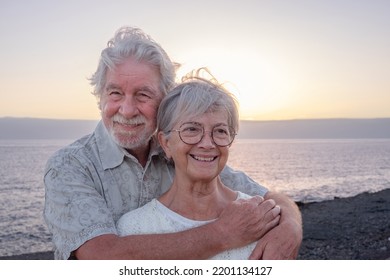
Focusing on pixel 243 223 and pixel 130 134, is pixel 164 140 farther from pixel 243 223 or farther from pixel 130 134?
pixel 243 223

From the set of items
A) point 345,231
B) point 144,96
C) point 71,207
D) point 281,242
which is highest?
point 144,96

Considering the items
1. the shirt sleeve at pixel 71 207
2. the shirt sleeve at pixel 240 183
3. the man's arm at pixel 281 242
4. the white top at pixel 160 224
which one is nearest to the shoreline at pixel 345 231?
the shirt sleeve at pixel 240 183

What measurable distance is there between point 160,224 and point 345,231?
964 centimetres

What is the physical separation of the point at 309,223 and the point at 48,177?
11219mm

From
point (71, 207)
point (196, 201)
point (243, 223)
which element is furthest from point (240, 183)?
point (71, 207)

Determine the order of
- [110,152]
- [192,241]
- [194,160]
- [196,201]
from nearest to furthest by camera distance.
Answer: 1. [192,241]
2. [194,160]
3. [196,201]
4. [110,152]

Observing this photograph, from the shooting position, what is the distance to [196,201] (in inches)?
88.7

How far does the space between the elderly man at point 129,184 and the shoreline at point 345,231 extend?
6.09 meters

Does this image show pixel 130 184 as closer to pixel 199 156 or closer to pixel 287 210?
pixel 199 156

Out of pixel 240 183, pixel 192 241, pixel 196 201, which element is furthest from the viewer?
pixel 240 183

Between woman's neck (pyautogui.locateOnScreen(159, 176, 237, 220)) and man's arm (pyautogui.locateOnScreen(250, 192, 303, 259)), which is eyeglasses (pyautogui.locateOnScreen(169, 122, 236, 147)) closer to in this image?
woman's neck (pyautogui.locateOnScreen(159, 176, 237, 220))

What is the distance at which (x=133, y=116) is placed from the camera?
233 centimetres

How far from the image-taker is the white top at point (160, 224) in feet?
7.20

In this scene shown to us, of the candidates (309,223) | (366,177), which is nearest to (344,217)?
(309,223)
